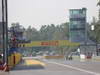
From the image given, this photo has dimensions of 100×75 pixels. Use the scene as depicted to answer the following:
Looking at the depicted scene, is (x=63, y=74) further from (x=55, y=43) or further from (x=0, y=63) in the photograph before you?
(x=55, y=43)

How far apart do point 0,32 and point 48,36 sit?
6583 inches

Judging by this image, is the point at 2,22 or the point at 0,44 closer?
the point at 2,22

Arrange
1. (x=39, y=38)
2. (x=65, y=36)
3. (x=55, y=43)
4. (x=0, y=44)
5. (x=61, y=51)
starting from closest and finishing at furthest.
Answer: (x=0, y=44) → (x=55, y=43) → (x=61, y=51) → (x=65, y=36) → (x=39, y=38)

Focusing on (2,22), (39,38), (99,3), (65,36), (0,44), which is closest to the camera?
(2,22)

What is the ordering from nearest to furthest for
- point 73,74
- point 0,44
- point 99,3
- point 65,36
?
point 0,44
point 73,74
point 99,3
point 65,36

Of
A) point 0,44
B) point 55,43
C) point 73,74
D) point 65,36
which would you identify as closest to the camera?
point 0,44

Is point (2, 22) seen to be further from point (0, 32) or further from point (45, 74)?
point (45, 74)

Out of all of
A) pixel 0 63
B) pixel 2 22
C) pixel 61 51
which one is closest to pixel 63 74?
pixel 0 63

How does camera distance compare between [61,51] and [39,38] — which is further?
[39,38]

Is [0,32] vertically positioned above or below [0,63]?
above

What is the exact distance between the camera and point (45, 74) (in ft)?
99.5

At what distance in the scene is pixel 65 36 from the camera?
543ft

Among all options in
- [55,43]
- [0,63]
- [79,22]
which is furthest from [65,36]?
[0,63]

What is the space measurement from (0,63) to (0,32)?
17.7 ft
